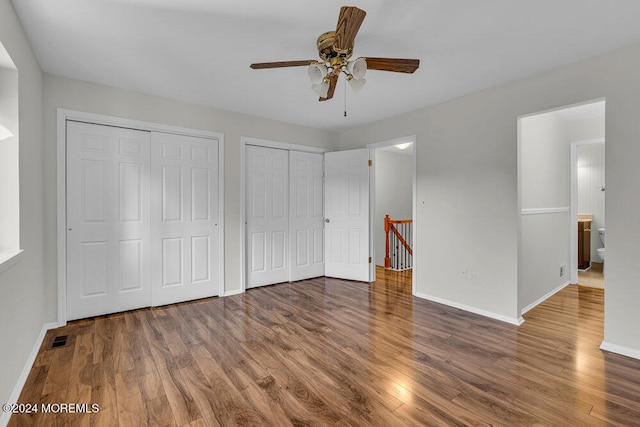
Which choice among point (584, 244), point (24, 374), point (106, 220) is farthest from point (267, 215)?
point (584, 244)

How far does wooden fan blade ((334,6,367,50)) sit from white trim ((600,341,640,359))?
3079 mm

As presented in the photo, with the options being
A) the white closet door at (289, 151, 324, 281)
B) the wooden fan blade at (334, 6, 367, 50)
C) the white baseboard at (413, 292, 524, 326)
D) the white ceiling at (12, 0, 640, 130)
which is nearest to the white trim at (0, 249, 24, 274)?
the white ceiling at (12, 0, 640, 130)

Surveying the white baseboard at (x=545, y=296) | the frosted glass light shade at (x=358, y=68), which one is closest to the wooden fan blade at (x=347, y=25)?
the frosted glass light shade at (x=358, y=68)

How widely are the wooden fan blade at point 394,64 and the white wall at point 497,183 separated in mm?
1582

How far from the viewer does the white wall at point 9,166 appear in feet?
6.24

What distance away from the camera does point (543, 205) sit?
366 centimetres

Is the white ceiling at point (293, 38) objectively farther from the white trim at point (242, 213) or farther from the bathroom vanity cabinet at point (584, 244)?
the bathroom vanity cabinet at point (584, 244)

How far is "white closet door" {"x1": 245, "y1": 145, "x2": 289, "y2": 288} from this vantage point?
423 centimetres

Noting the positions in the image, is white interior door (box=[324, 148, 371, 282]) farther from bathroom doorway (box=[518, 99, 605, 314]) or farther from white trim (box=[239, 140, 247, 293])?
bathroom doorway (box=[518, 99, 605, 314])

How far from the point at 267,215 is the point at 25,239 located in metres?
2.62

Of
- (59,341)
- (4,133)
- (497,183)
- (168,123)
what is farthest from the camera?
(168,123)

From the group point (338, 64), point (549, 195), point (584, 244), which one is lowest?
point (584, 244)

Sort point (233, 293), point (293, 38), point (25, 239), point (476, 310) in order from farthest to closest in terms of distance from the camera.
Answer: point (233, 293), point (476, 310), point (293, 38), point (25, 239)

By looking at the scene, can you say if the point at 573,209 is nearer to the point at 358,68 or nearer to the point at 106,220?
the point at 358,68
